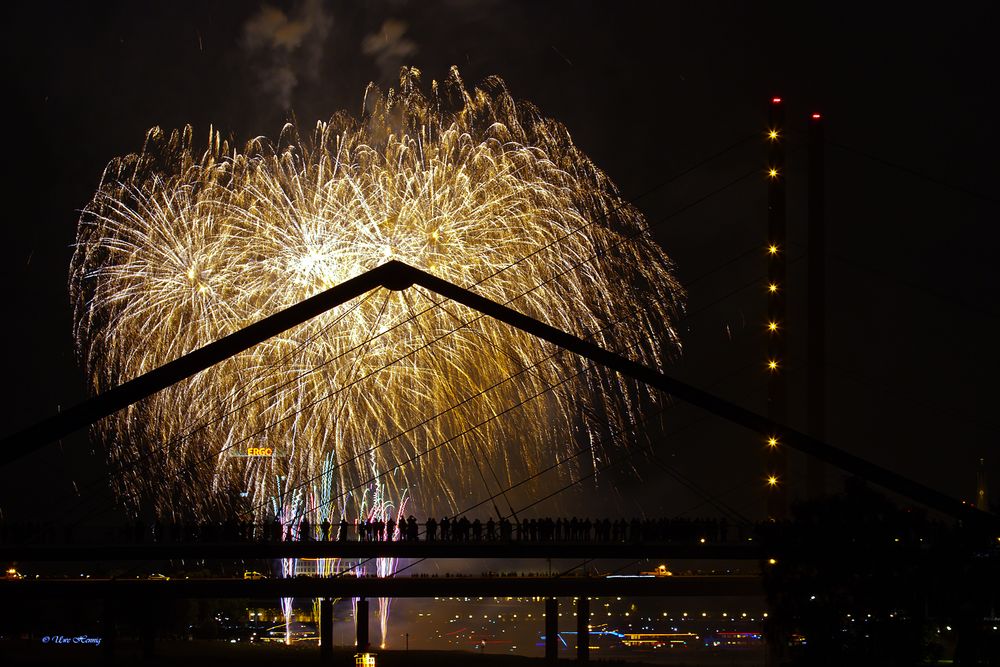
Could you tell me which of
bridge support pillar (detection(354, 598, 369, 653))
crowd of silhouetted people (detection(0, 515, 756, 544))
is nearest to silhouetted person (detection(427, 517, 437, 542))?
crowd of silhouetted people (detection(0, 515, 756, 544))

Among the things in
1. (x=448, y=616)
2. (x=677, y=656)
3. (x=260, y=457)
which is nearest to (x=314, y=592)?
(x=260, y=457)

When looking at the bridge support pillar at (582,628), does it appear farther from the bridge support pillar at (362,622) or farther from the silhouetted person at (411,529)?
the silhouetted person at (411,529)

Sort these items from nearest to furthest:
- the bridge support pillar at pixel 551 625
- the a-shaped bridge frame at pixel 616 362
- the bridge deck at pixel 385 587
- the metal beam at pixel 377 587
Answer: the a-shaped bridge frame at pixel 616 362 < the metal beam at pixel 377 587 < the bridge deck at pixel 385 587 < the bridge support pillar at pixel 551 625

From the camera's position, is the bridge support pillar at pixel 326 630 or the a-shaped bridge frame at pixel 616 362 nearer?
the a-shaped bridge frame at pixel 616 362

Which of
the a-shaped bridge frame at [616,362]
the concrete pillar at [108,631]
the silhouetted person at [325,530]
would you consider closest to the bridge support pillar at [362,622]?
the concrete pillar at [108,631]

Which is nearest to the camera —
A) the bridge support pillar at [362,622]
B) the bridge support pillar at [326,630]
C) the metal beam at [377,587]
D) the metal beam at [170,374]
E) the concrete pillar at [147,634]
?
the metal beam at [170,374]

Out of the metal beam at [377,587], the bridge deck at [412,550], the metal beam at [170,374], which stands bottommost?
the metal beam at [377,587]

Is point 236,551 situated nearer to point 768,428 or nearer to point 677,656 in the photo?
point 768,428

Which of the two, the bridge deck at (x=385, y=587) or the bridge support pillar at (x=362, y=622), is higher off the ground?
the bridge deck at (x=385, y=587)
